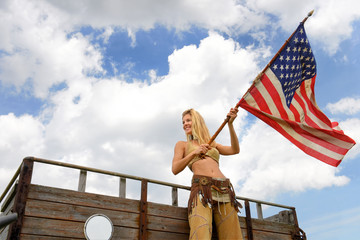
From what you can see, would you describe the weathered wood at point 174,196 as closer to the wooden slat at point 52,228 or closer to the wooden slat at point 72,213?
the wooden slat at point 72,213

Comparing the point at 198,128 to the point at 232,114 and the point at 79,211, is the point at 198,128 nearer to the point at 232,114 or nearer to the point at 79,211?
the point at 232,114

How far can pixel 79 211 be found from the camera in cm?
530

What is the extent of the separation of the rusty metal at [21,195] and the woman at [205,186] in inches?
88.8

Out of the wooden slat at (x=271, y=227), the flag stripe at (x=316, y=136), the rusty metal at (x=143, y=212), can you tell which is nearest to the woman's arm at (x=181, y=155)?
the rusty metal at (x=143, y=212)

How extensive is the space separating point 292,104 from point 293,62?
743 millimetres

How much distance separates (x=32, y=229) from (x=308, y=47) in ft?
17.6

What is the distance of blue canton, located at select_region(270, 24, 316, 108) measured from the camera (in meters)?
5.82

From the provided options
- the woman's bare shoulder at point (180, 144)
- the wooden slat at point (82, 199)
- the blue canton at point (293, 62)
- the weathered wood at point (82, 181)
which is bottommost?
the wooden slat at point (82, 199)

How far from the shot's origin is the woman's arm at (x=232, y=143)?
560 centimetres

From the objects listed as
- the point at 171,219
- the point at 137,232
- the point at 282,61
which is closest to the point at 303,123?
the point at 282,61

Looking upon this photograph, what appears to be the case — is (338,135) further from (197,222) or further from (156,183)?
(156,183)

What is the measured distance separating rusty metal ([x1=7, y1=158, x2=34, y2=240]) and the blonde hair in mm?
2642

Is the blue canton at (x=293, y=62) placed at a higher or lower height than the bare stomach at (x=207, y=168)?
higher

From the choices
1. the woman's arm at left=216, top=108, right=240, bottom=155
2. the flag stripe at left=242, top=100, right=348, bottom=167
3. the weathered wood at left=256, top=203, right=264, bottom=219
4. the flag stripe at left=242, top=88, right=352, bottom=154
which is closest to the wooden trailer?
the weathered wood at left=256, top=203, right=264, bottom=219
